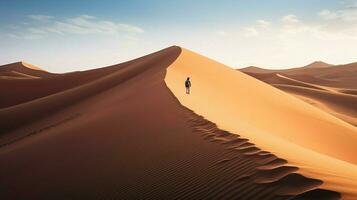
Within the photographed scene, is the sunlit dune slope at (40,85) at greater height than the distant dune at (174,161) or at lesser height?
greater

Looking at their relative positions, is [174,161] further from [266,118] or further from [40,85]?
[40,85]

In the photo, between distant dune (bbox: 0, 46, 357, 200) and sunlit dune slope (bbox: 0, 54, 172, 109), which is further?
sunlit dune slope (bbox: 0, 54, 172, 109)

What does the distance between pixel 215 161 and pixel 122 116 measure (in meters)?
5.86

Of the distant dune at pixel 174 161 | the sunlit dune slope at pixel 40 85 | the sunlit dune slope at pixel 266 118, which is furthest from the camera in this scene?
the sunlit dune slope at pixel 40 85

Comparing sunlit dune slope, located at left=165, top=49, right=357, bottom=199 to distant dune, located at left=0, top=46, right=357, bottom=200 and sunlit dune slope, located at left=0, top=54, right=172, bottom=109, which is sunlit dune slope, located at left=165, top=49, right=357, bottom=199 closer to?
distant dune, located at left=0, top=46, right=357, bottom=200

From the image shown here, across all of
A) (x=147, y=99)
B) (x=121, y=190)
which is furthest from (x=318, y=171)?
(x=147, y=99)

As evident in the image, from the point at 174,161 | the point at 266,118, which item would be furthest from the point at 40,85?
the point at 174,161

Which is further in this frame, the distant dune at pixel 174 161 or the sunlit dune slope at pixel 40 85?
the sunlit dune slope at pixel 40 85

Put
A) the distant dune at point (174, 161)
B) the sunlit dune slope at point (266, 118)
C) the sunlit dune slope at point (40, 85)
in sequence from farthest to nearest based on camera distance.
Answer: the sunlit dune slope at point (40, 85)
the sunlit dune slope at point (266, 118)
the distant dune at point (174, 161)

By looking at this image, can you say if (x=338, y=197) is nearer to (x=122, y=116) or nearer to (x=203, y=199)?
(x=203, y=199)

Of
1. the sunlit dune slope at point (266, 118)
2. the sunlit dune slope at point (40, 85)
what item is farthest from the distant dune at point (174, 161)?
the sunlit dune slope at point (40, 85)

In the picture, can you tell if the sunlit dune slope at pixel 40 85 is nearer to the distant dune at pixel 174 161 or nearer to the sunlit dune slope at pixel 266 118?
the sunlit dune slope at pixel 266 118

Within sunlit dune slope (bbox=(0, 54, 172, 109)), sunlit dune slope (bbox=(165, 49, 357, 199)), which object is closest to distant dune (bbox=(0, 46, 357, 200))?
sunlit dune slope (bbox=(165, 49, 357, 199))

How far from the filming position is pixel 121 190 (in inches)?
207
